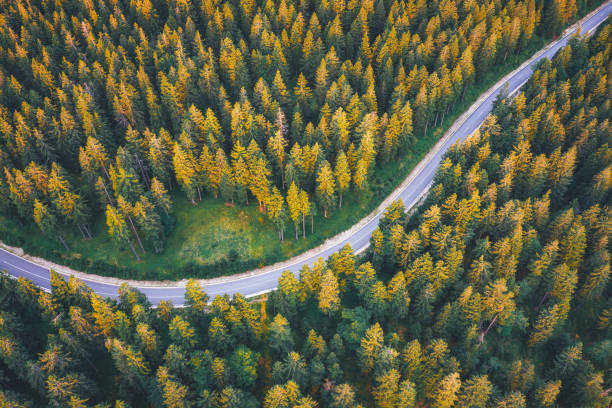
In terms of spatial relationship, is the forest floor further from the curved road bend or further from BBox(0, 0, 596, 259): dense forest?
the curved road bend

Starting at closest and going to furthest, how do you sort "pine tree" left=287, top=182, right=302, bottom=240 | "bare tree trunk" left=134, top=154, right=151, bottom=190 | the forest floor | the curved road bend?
1. the curved road bend
2. "pine tree" left=287, top=182, right=302, bottom=240
3. the forest floor
4. "bare tree trunk" left=134, top=154, right=151, bottom=190

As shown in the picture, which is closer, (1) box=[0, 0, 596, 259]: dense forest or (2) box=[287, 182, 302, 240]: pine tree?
(2) box=[287, 182, 302, 240]: pine tree

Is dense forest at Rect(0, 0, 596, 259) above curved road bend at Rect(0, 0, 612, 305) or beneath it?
above

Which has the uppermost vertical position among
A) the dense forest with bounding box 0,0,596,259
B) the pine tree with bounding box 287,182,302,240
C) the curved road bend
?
the dense forest with bounding box 0,0,596,259

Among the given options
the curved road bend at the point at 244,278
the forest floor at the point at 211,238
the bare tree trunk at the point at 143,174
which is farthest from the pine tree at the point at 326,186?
the bare tree trunk at the point at 143,174

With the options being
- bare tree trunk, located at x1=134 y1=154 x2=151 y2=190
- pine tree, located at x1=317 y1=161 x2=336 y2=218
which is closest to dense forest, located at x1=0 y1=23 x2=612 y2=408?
pine tree, located at x1=317 y1=161 x2=336 y2=218

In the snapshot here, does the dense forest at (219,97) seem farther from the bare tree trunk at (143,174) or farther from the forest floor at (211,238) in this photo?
the forest floor at (211,238)

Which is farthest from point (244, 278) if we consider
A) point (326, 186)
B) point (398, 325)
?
point (398, 325)

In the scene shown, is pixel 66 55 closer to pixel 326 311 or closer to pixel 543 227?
pixel 326 311

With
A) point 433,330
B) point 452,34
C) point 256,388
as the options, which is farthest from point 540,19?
point 256,388
